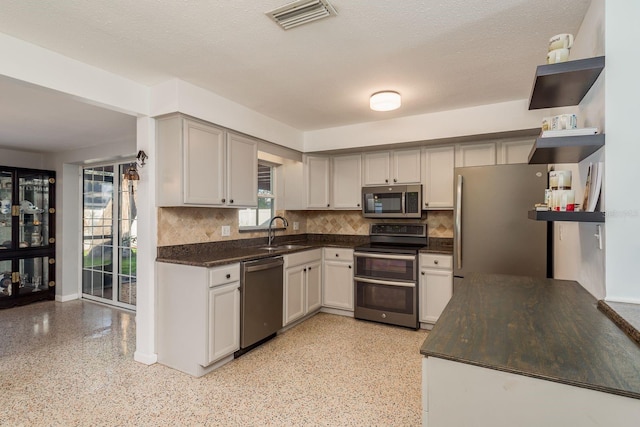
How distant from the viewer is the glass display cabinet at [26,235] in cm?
467

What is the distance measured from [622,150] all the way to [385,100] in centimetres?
176

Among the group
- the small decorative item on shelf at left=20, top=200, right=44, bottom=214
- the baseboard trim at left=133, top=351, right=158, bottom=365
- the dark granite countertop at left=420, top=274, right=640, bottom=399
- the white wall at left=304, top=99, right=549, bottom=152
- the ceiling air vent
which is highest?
the ceiling air vent

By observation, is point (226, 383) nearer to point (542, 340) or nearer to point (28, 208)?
point (542, 340)

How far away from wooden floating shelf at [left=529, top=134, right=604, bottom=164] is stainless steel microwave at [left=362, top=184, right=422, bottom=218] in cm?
209

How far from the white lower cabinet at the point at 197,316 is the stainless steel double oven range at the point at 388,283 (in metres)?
1.53

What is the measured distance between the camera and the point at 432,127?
11.5 feet

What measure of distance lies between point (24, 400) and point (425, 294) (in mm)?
3406

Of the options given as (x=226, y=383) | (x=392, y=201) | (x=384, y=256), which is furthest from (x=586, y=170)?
(x=226, y=383)

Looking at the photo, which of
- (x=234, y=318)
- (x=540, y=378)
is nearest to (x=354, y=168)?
(x=234, y=318)

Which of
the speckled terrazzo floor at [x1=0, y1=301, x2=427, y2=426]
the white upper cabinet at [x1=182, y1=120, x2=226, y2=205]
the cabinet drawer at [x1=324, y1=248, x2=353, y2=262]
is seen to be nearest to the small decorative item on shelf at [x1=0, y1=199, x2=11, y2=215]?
the speckled terrazzo floor at [x1=0, y1=301, x2=427, y2=426]

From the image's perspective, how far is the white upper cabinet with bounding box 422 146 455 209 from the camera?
3703 mm

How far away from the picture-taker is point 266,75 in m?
2.58

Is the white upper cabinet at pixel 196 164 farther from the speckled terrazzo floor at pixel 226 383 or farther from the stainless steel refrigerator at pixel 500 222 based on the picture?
the stainless steel refrigerator at pixel 500 222

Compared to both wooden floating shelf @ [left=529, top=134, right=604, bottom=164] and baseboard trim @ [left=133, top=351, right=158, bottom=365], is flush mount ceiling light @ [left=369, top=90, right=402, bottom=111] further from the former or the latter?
baseboard trim @ [left=133, top=351, right=158, bottom=365]
